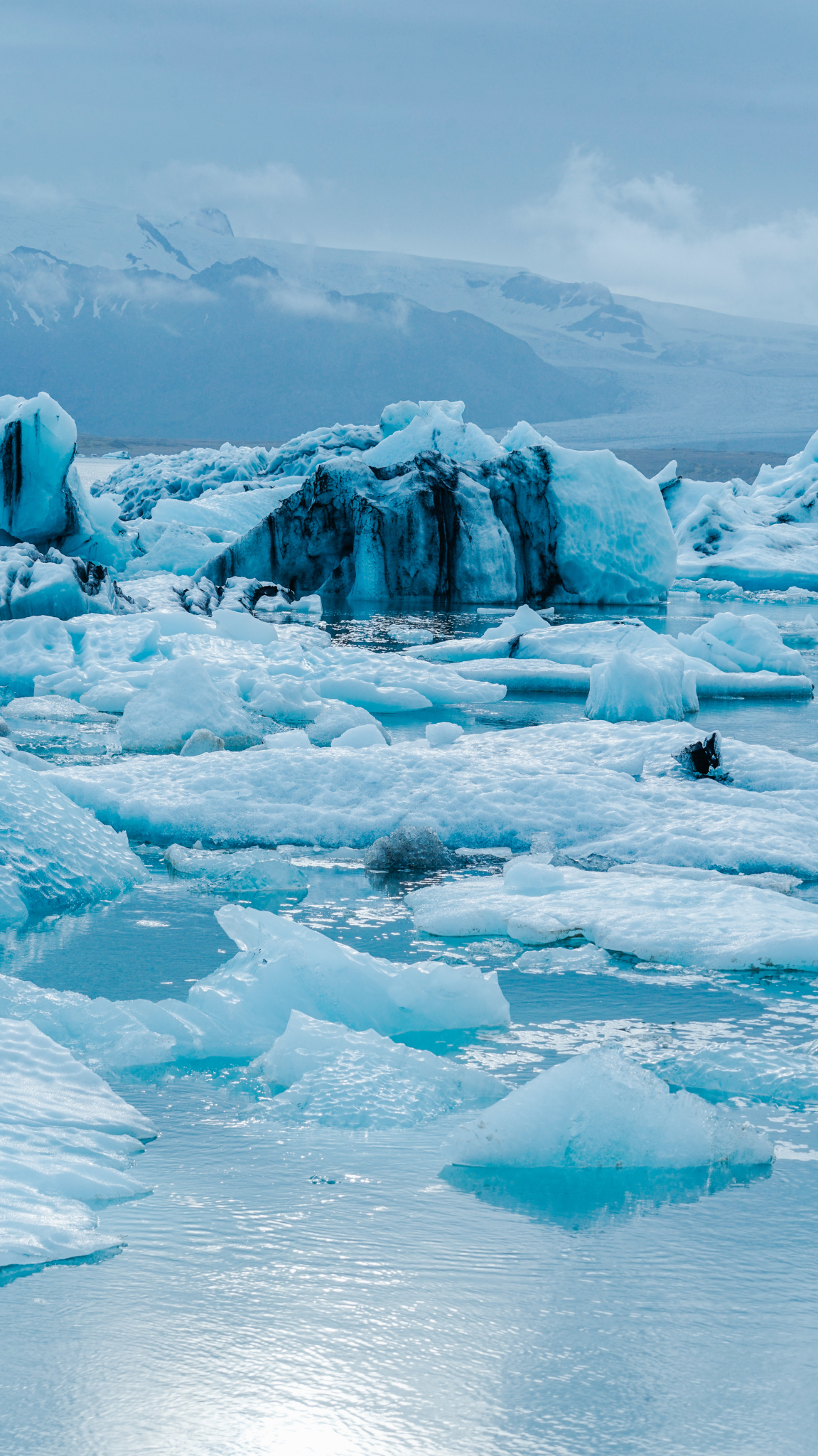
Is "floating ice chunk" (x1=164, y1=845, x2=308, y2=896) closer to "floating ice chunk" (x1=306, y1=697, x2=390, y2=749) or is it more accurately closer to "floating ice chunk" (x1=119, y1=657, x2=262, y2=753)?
"floating ice chunk" (x1=119, y1=657, x2=262, y2=753)

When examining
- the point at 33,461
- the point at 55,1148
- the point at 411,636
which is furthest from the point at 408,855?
the point at 33,461

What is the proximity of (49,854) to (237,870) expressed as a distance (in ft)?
2.33

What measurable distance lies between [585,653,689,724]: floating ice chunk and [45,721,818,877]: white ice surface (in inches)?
79.9

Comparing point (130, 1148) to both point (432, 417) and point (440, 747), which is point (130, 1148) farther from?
point (432, 417)

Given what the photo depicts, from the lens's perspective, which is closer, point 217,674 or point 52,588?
point 217,674

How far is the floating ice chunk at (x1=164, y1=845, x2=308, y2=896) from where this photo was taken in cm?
503

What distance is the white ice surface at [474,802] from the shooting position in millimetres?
5652

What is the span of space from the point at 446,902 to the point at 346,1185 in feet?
6.95

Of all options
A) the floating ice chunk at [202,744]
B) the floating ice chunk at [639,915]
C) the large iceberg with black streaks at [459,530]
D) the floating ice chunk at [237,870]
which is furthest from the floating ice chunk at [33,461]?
the floating ice chunk at [639,915]

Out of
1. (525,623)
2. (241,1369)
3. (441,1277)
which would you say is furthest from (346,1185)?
(525,623)

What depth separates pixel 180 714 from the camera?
790cm

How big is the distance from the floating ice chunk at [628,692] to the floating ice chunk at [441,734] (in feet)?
5.47

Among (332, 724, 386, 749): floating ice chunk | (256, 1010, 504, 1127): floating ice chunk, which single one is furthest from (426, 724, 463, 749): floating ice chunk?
(256, 1010, 504, 1127): floating ice chunk

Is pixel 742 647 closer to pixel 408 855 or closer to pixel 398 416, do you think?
pixel 408 855
